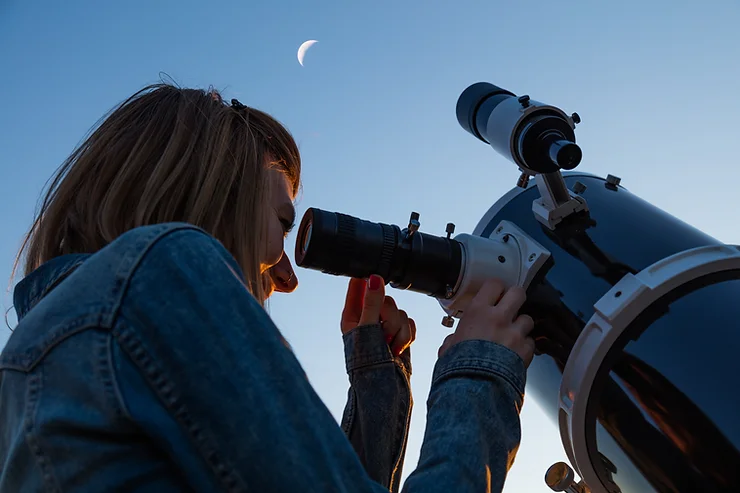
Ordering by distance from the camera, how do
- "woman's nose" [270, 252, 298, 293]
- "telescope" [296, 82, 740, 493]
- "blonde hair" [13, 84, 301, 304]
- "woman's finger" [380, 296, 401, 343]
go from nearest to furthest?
"blonde hair" [13, 84, 301, 304], "telescope" [296, 82, 740, 493], "woman's nose" [270, 252, 298, 293], "woman's finger" [380, 296, 401, 343]

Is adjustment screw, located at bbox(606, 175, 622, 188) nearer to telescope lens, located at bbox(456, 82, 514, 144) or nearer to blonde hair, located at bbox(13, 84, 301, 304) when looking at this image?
telescope lens, located at bbox(456, 82, 514, 144)

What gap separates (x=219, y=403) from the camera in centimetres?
83

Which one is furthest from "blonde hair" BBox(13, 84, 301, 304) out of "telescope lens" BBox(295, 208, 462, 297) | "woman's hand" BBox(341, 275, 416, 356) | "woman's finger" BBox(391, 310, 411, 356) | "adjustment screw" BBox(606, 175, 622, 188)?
"adjustment screw" BBox(606, 175, 622, 188)

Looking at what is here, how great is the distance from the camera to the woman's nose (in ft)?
6.16

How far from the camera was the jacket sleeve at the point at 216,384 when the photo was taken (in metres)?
0.83

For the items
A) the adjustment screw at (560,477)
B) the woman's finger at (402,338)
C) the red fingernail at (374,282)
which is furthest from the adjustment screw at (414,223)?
the adjustment screw at (560,477)

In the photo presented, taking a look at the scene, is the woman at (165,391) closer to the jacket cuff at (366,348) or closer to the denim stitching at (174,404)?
the denim stitching at (174,404)

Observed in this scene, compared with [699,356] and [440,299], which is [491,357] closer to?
[699,356]

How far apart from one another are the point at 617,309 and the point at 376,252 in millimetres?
611

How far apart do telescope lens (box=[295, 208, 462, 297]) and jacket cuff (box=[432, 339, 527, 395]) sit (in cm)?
47

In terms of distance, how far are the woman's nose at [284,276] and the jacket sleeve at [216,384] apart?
3.12 feet

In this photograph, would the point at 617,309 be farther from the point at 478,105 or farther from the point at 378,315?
the point at 478,105

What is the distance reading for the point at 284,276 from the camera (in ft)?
6.19

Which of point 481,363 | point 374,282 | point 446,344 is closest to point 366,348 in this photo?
point 374,282
